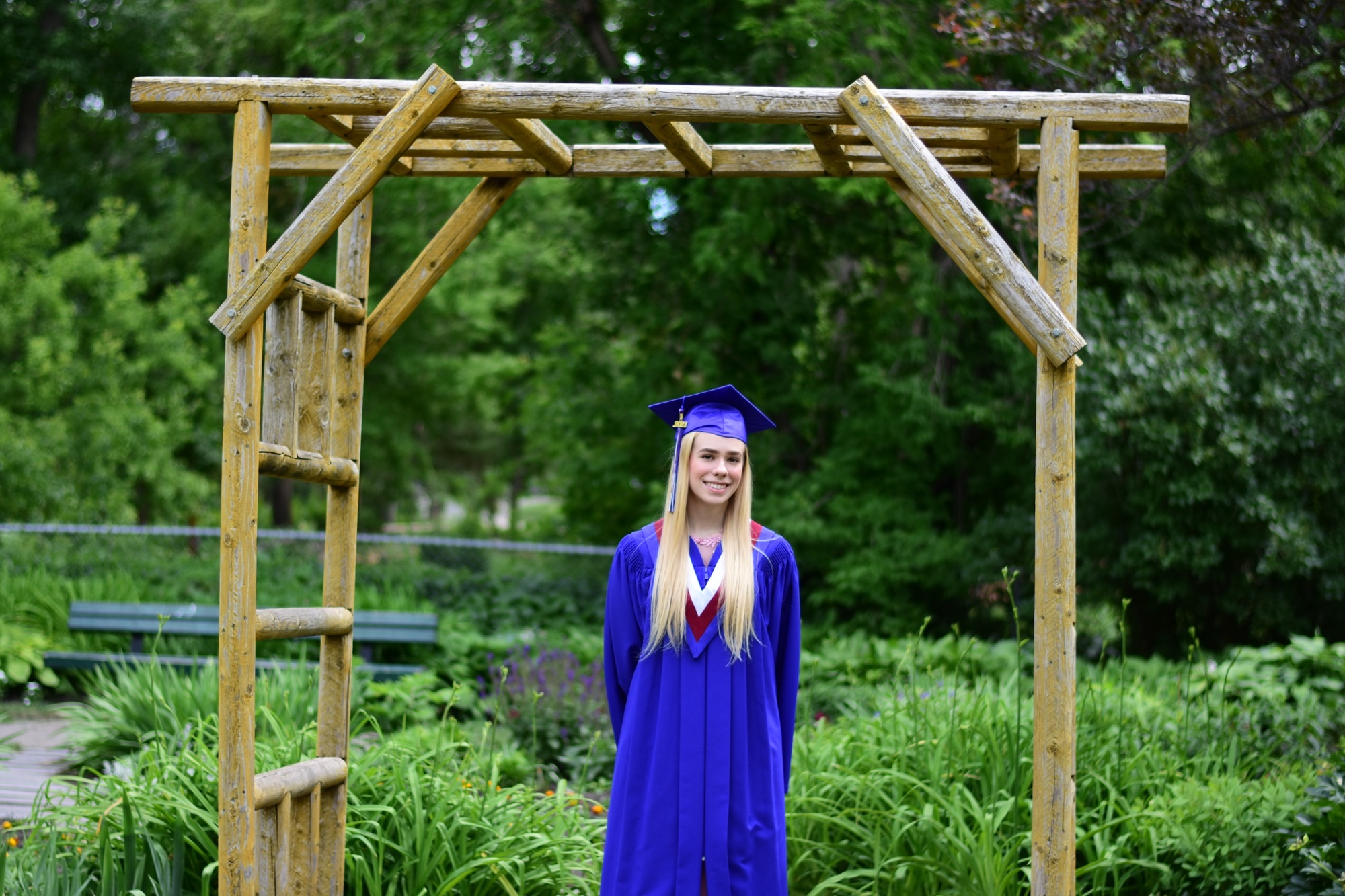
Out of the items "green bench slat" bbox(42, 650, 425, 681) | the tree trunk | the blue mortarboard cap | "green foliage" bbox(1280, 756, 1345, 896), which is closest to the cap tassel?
the blue mortarboard cap

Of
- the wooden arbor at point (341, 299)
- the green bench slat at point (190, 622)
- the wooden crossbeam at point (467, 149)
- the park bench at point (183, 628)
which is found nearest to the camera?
the wooden arbor at point (341, 299)

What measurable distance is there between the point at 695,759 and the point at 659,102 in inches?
74.6

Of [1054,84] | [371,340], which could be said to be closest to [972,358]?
[1054,84]

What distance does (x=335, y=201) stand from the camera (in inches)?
142

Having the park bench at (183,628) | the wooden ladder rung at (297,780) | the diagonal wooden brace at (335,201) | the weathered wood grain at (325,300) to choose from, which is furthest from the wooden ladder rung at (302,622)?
the park bench at (183,628)

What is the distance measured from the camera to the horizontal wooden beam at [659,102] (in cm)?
356

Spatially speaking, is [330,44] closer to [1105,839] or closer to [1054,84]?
[1054,84]

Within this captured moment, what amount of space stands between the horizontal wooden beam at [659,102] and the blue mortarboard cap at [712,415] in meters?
0.83

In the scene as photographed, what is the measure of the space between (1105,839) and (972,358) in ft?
20.8

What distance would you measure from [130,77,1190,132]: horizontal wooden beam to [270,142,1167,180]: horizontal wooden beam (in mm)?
626

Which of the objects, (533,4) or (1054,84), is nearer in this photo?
(1054,84)

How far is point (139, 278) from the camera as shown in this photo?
46.2ft

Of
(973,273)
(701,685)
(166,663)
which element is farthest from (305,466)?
(166,663)

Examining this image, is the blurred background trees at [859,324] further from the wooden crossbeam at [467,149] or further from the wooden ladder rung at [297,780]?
the wooden ladder rung at [297,780]
